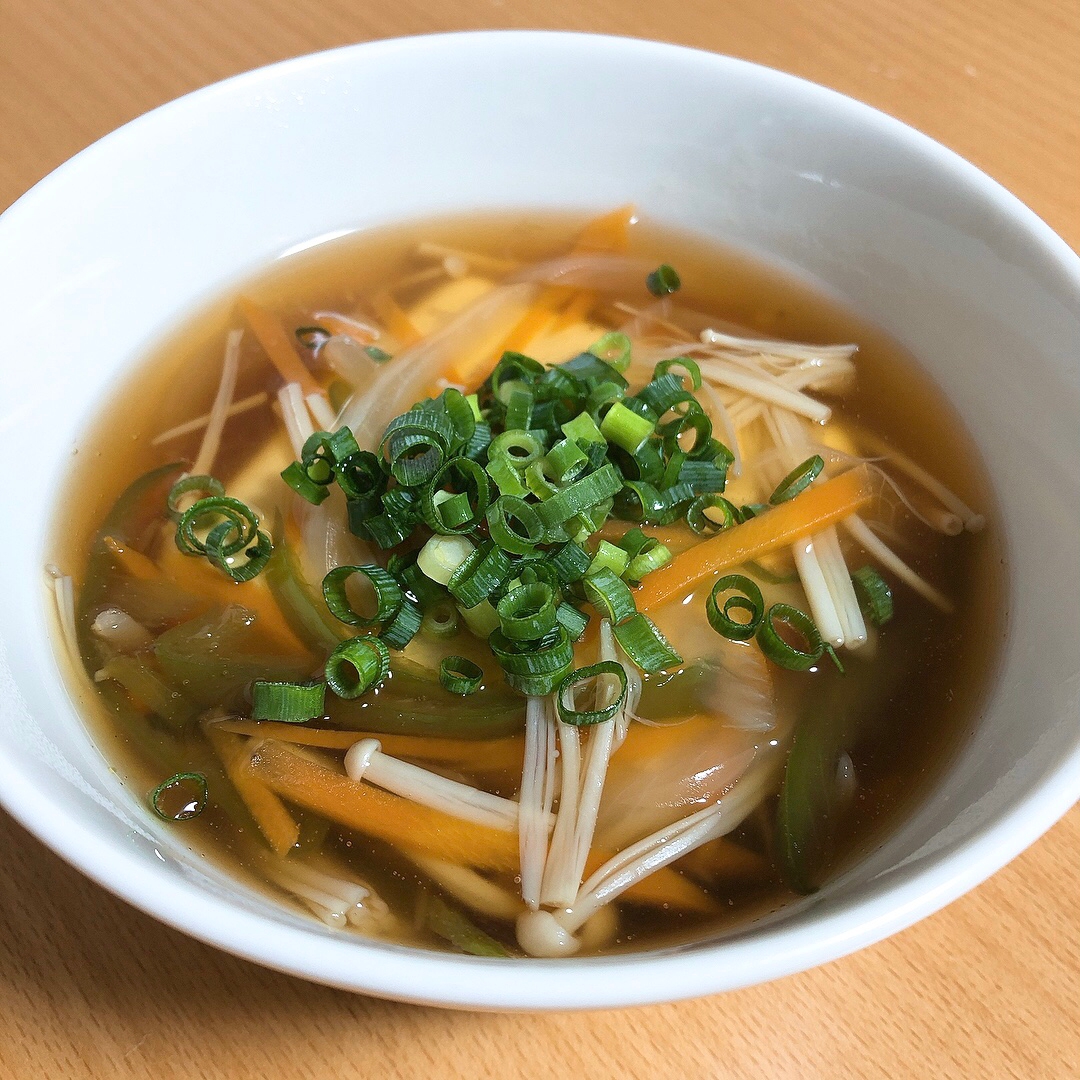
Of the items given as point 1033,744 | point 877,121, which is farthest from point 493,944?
point 877,121

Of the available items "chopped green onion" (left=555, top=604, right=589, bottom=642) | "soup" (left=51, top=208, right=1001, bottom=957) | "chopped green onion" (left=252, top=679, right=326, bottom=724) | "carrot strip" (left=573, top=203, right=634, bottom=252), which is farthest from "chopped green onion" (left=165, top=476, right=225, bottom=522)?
"carrot strip" (left=573, top=203, right=634, bottom=252)

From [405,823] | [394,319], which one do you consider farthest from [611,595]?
[394,319]

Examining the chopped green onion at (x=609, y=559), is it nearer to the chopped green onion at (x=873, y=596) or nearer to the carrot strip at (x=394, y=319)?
the chopped green onion at (x=873, y=596)

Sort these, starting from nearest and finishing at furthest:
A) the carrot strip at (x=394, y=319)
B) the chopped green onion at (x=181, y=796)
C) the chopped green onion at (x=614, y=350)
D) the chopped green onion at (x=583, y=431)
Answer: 1. the chopped green onion at (x=181, y=796)
2. the chopped green onion at (x=583, y=431)
3. the chopped green onion at (x=614, y=350)
4. the carrot strip at (x=394, y=319)

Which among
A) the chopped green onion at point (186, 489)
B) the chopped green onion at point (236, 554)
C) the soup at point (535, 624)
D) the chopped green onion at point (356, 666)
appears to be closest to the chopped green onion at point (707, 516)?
the soup at point (535, 624)

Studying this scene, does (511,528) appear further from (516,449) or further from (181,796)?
(181,796)

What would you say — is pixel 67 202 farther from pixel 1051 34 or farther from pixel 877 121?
pixel 1051 34

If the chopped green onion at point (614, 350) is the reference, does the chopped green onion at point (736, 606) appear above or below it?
below
